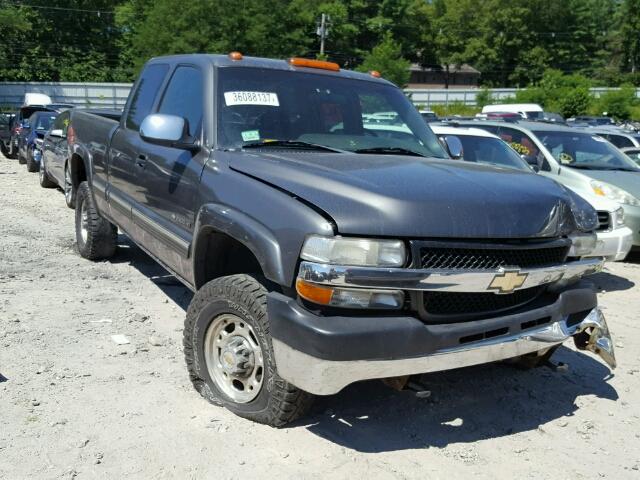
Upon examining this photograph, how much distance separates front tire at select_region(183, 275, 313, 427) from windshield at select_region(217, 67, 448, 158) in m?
0.99

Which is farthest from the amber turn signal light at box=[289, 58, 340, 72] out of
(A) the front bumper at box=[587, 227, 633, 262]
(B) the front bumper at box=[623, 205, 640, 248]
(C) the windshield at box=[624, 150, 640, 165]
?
(C) the windshield at box=[624, 150, 640, 165]

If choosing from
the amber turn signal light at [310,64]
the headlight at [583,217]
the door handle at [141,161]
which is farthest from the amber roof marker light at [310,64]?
the headlight at [583,217]

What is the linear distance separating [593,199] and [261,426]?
228 inches

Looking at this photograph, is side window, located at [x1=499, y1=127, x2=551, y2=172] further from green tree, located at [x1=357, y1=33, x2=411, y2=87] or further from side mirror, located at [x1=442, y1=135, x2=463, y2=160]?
green tree, located at [x1=357, y1=33, x2=411, y2=87]

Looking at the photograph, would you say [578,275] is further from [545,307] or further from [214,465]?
[214,465]

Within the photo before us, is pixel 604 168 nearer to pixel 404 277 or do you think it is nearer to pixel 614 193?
pixel 614 193

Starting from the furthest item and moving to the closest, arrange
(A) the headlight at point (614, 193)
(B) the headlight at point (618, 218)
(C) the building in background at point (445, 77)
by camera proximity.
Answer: (C) the building in background at point (445, 77), (A) the headlight at point (614, 193), (B) the headlight at point (618, 218)

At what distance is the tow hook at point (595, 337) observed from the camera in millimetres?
3982

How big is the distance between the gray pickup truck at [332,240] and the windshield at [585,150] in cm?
527

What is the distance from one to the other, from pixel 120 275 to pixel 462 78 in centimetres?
8844

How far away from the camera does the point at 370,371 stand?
3104mm

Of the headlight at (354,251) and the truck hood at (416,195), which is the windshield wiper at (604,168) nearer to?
the truck hood at (416,195)

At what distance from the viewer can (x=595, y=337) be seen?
3.99m

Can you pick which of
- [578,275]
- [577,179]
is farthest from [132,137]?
[577,179]
